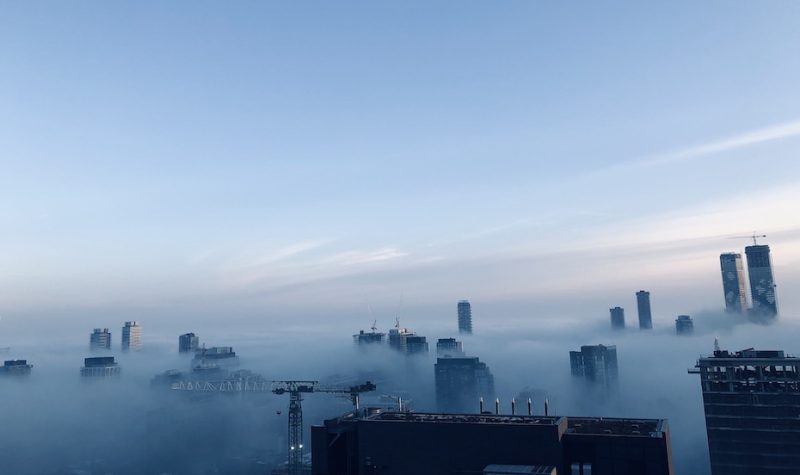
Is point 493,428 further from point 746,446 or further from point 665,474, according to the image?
point 746,446

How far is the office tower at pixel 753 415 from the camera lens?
598ft

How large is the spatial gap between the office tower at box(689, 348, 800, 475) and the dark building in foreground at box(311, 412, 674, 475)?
361 ft

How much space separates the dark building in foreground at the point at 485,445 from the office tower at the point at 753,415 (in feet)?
361

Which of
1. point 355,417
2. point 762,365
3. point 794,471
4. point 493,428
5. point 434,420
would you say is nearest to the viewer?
point 493,428

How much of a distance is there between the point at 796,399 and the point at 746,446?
2408 centimetres

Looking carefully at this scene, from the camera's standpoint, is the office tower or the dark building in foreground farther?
the office tower

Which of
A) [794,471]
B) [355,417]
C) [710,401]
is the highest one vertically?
[355,417]

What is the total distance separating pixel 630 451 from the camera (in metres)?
89.3

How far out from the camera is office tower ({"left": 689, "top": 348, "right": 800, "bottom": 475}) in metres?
182

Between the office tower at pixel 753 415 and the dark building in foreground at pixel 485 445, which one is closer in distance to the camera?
the dark building in foreground at pixel 485 445

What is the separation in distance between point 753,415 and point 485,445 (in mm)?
146425

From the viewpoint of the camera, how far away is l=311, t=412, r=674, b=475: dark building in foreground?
8944 centimetres

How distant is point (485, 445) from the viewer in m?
93.1

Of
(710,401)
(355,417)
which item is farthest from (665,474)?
(710,401)
